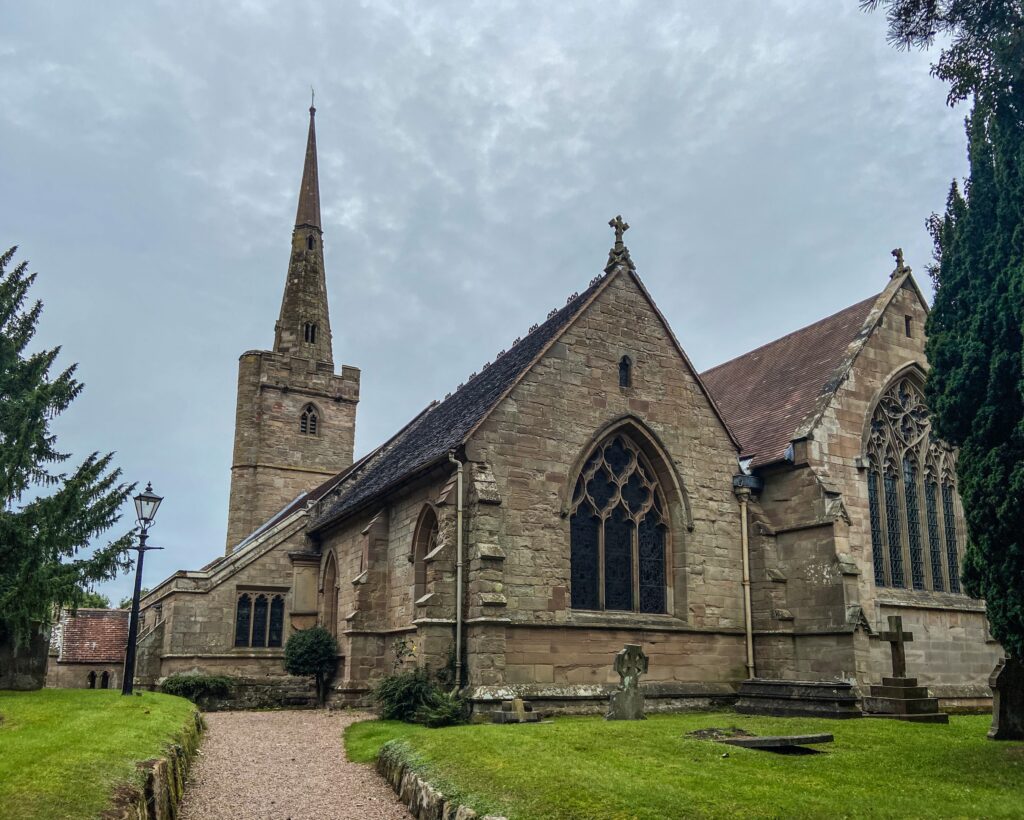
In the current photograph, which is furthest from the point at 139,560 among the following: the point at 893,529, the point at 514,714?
the point at 893,529

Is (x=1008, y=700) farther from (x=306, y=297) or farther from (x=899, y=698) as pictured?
(x=306, y=297)

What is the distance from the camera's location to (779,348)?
2684 centimetres

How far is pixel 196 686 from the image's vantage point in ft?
80.1

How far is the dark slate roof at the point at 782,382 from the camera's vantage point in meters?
21.7

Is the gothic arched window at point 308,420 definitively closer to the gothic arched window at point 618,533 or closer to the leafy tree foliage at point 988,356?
the gothic arched window at point 618,533

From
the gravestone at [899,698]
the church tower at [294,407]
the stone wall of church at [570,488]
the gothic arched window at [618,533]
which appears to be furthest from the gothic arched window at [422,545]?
the church tower at [294,407]

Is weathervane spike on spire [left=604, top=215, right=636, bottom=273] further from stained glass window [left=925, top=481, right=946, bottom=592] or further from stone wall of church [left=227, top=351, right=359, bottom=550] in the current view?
stone wall of church [left=227, top=351, right=359, bottom=550]

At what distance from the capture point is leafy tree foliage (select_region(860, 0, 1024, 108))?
10586 millimetres

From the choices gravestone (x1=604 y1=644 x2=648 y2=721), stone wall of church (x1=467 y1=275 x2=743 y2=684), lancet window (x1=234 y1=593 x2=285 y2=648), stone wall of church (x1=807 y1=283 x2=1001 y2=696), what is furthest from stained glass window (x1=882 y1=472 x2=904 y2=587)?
lancet window (x1=234 y1=593 x2=285 y2=648)

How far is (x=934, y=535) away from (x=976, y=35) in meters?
14.6

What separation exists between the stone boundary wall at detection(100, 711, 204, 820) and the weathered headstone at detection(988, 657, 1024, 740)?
33.4 ft

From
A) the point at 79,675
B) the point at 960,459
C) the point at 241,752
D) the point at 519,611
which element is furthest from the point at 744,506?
the point at 79,675

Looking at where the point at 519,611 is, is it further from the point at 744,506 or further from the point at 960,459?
the point at 960,459

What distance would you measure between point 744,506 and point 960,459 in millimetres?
9369
